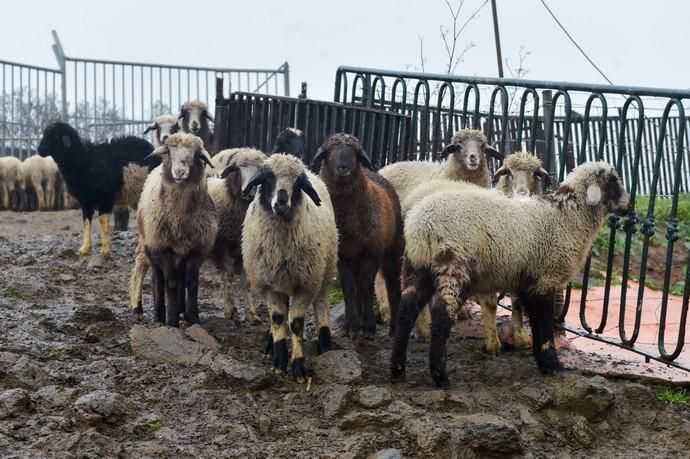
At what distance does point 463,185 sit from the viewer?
758 cm

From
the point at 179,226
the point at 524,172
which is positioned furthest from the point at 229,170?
the point at 524,172

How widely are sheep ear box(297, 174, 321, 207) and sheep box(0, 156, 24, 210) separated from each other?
487 inches

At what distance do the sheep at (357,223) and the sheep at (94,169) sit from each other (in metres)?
5.07

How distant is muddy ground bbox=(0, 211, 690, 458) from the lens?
215 inches

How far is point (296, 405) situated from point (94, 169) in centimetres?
724

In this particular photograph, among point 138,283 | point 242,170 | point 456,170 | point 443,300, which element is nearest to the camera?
point 443,300

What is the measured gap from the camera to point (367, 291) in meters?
8.00

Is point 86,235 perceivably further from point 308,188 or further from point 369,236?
point 308,188

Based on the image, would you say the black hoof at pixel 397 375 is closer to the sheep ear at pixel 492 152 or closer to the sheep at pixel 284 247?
the sheep at pixel 284 247

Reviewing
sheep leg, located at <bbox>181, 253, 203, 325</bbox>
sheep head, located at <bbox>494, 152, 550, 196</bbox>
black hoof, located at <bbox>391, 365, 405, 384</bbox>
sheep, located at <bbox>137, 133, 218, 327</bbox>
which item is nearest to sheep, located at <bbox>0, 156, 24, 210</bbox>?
sheep, located at <bbox>137, 133, 218, 327</bbox>

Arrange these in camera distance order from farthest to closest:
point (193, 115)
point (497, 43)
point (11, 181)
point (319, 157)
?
1. point (11, 181)
2. point (193, 115)
3. point (497, 43)
4. point (319, 157)

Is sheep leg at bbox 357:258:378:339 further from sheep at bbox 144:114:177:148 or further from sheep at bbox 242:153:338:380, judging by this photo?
sheep at bbox 144:114:177:148

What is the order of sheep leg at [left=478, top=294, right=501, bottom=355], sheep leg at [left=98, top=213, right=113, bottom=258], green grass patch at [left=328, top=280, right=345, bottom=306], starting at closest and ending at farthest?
sheep leg at [left=478, top=294, right=501, bottom=355] → green grass patch at [left=328, top=280, right=345, bottom=306] → sheep leg at [left=98, top=213, right=113, bottom=258]

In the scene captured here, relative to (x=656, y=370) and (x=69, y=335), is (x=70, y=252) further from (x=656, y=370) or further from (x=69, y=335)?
(x=656, y=370)
